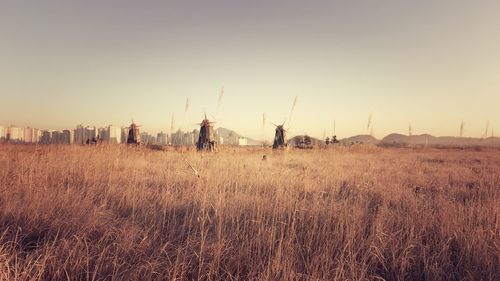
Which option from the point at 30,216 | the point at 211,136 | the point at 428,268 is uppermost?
the point at 211,136

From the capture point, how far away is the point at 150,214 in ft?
11.1

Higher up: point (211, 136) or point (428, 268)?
point (211, 136)

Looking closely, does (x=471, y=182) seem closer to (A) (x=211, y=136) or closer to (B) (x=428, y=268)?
(B) (x=428, y=268)

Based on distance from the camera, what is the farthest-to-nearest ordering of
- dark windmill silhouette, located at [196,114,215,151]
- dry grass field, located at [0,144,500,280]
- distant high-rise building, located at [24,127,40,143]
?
dark windmill silhouette, located at [196,114,215,151] → distant high-rise building, located at [24,127,40,143] → dry grass field, located at [0,144,500,280]

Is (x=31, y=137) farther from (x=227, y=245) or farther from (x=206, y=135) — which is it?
(x=227, y=245)

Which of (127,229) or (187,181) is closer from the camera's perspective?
(127,229)

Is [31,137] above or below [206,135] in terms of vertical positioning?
below

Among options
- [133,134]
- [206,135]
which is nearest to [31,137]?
[133,134]

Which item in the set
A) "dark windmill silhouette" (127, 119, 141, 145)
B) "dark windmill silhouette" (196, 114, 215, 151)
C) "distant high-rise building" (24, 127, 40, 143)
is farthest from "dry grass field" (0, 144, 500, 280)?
"dark windmill silhouette" (127, 119, 141, 145)

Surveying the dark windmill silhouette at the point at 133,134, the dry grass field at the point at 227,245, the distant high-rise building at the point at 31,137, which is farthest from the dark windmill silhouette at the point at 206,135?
the dry grass field at the point at 227,245

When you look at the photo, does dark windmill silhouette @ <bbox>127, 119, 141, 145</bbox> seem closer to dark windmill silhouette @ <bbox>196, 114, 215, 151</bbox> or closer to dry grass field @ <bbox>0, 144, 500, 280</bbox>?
dark windmill silhouette @ <bbox>196, 114, 215, 151</bbox>

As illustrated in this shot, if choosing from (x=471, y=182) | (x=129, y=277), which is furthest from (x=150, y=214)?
(x=471, y=182)

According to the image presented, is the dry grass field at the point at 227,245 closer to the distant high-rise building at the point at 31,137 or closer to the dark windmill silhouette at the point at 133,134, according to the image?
the distant high-rise building at the point at 31,137

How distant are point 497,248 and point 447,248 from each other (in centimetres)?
41
